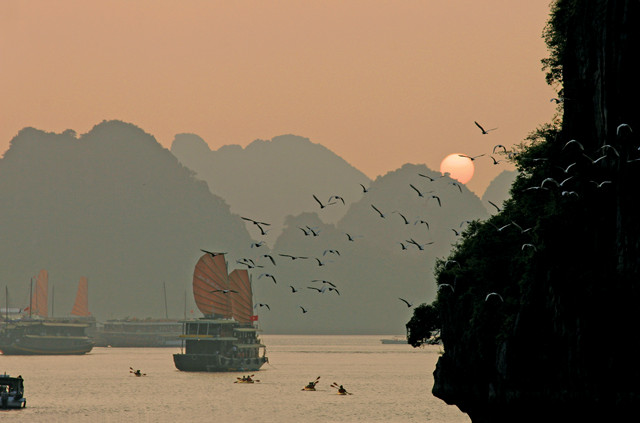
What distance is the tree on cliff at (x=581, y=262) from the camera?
36562 mm

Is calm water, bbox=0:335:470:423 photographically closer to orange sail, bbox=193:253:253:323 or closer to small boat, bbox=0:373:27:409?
small boat, bbox=0:373:27:409

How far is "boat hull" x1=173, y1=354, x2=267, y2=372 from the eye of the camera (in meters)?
123

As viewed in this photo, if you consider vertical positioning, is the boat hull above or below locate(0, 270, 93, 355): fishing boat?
below

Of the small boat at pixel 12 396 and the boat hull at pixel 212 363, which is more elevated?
the boat hull at pixel 212 363

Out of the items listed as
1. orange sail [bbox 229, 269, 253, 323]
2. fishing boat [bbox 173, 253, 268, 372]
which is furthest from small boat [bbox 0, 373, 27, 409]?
orange sail [bbox 229, 269, 253, 323]

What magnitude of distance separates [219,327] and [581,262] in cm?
8835

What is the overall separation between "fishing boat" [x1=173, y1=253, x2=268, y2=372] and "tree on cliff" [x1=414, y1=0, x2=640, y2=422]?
3021 inches

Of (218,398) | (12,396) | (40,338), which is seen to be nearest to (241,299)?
(218,398)

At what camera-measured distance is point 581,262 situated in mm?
39250

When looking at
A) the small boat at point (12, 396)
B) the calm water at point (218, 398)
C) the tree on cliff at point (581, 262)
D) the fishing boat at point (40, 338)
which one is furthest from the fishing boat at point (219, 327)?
the tree on cliff at point (581, 262)

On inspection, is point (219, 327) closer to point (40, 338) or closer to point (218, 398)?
point (218, 398)

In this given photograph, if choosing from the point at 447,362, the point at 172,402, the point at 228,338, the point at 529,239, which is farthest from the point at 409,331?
the point at 228,338

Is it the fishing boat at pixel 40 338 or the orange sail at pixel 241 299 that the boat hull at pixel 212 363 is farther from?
the fishing boat at pixel 40 338

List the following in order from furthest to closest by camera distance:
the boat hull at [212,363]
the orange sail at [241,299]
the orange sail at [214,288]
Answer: the orange sail at [241,299], the orange sail at [214,288], the boat hull at [212,363]
